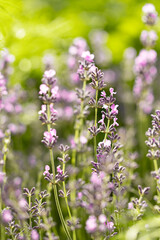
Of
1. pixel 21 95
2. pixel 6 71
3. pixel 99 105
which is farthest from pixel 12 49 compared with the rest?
pixel 99 105

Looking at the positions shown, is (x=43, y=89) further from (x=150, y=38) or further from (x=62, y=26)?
(x=62, y=26)

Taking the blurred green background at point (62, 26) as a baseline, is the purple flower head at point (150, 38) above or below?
below

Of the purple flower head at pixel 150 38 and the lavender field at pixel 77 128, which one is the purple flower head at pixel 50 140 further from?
the purple flower head at pixel 150 38

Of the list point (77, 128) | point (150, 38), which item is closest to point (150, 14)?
point (150, 38)

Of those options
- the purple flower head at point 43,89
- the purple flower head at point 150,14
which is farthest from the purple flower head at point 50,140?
the purple flower head at point 150,14

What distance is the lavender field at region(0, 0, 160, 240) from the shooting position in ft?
3.56

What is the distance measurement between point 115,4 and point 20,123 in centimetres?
248

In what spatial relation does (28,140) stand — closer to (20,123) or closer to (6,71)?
(20,123)

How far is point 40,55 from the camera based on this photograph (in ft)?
11.7

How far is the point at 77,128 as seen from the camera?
1609mm

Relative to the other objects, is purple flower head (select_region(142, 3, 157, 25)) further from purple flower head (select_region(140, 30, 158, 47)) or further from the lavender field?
purple flower head (select_region(140, 30, 158, 47))

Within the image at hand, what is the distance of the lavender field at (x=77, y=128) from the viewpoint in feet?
3.56

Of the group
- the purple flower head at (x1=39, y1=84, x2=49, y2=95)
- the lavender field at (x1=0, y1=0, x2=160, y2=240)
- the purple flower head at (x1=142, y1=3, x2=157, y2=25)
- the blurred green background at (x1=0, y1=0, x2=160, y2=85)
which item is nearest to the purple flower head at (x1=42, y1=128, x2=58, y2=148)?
the lavender field at (x1=0, y1=0, x2=160, y2=240)

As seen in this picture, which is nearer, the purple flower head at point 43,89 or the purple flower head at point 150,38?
the purple flower head at point 43,89
